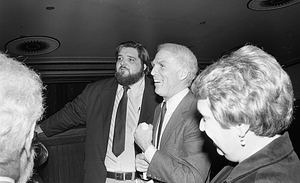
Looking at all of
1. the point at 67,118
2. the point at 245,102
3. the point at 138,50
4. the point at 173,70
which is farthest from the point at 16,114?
the point at 138,50

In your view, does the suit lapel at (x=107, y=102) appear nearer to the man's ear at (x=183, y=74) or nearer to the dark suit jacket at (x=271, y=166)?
the man's ear at (x=183, y=74)

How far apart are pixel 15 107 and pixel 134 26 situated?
5.78 meters

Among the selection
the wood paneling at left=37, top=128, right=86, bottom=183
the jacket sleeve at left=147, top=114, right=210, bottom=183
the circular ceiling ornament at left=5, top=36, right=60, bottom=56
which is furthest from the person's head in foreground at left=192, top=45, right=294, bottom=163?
the circular ceiling ornament at left=5, top=36, right=60, bottom=56

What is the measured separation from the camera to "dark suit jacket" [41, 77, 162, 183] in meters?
2.79

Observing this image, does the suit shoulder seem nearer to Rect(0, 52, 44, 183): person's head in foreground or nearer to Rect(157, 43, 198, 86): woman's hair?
Rect(157, 43, 198, 86): woman's hair

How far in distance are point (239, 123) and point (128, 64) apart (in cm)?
197

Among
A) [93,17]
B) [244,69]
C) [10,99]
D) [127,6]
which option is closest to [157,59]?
[244,69]

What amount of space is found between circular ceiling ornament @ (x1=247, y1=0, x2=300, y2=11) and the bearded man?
11.9 ft

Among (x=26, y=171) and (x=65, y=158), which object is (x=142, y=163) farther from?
(x=65, y=158)

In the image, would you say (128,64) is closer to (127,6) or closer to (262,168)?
(262,168)

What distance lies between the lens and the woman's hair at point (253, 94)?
1246mm

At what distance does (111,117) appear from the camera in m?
2.94

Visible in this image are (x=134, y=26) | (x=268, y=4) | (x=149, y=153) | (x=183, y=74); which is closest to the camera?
(x=149, y=153)

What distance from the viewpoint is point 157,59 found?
2.43 meters
